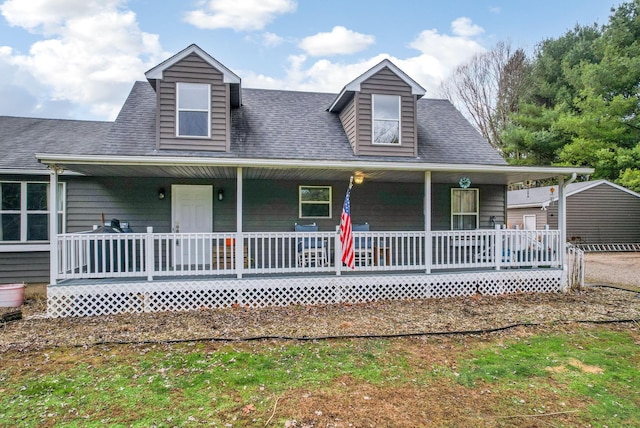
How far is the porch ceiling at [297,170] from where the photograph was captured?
6527 mm

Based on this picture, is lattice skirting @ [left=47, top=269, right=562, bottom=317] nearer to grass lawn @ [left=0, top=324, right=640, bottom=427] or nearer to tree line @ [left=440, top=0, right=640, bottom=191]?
grass lawn @ [left=0, top=324, right=640, bottom=427]

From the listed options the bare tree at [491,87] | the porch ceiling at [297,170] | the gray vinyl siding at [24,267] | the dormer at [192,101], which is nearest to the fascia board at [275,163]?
the porch ceiling at [297,170]

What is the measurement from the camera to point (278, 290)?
727 cm

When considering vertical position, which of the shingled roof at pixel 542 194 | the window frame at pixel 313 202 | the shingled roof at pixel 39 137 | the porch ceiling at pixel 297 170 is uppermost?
the shingled roof at pixel 39 137

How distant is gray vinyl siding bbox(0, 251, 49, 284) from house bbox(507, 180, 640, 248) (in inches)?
739

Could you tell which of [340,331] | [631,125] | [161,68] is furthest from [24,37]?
[631,125]

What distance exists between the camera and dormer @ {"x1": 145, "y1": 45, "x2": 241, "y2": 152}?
323 inches

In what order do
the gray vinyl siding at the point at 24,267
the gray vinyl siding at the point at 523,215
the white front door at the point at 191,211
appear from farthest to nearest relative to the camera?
the gray vinyl siding at the point at 523,215 → the white front door at the point at 191,211 → the gray vinyl siding at the point at 24,267

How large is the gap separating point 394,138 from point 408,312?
446 centimetres

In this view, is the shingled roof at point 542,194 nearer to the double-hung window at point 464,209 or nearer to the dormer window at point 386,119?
the double-hung window at point 464,209

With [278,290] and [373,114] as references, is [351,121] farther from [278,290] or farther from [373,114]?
[278,290]

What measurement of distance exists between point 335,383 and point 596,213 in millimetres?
19950

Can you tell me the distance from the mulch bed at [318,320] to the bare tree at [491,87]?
845 inches

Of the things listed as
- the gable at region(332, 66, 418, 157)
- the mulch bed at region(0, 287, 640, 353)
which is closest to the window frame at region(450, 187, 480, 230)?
the gable at region(332, 66, 418, 157)
